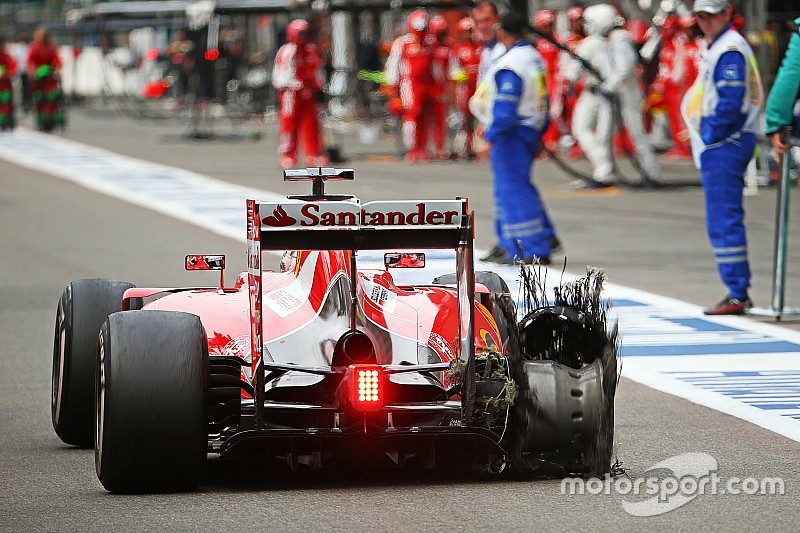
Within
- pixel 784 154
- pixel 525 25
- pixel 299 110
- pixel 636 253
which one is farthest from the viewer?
pixel 299 110

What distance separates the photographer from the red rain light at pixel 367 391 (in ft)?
20.6

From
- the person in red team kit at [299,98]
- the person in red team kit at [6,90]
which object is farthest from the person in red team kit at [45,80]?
the person in red team kit at [299,98]

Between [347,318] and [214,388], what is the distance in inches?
22.8

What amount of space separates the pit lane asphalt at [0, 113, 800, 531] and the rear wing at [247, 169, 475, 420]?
1.41 feet

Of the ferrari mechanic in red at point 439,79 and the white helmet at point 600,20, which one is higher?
the white helmet at point 600,20

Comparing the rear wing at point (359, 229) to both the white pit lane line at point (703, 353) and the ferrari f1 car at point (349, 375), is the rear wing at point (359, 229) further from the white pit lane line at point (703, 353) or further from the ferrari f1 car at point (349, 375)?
the white pit lane line at point (703, 353)

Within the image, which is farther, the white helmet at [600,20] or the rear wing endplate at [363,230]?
the white helmet at [600,20]

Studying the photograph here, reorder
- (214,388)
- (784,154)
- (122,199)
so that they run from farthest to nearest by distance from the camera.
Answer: (122,199)
(784,154)
(214,388)

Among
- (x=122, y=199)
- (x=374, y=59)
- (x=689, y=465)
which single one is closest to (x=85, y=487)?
(x=689, y=465)

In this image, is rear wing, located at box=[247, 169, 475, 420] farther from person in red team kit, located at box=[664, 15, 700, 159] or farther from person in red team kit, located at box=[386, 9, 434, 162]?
person in red team kit, located at box=[386, 9, 434, 162]

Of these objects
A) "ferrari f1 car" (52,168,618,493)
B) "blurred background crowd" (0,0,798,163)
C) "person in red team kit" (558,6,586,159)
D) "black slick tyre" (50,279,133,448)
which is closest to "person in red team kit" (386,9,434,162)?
"blurred background crowd" (0,0,798,163)

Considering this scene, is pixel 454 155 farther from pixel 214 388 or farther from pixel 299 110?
pixel 214 388

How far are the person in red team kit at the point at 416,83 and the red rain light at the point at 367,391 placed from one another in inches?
799

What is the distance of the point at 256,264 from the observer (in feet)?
20.6
